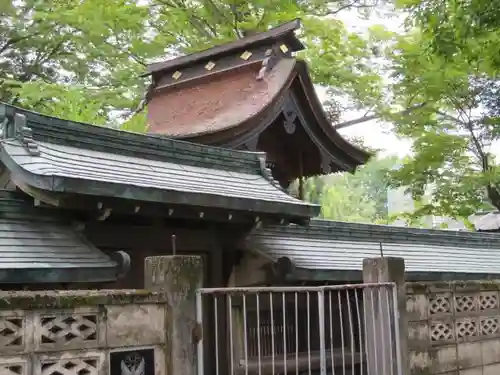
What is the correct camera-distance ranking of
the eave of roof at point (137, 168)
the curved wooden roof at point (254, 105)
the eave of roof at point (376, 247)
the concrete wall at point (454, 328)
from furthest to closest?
the curved wooden roof at point (254, 105)
the eave of roof at point (376, 247)
the concrete wall at point (454, 328)
the eave of roof at point (137, 168)

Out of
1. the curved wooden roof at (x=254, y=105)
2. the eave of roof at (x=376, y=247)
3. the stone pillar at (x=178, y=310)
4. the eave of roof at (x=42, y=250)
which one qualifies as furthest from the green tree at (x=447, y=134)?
the stone pillar at (x=178, y=310)

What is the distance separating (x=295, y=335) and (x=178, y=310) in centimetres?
486

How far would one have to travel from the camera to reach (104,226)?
824 cm

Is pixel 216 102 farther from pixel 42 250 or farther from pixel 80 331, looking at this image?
pixel 80 331

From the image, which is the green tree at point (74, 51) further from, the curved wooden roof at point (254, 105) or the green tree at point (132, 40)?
the curved wooden roof at point (254, 105)

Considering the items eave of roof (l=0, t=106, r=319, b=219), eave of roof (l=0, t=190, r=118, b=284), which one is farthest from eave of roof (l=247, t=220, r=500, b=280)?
eave of roof (l=0, t=190, r=118, b=284)

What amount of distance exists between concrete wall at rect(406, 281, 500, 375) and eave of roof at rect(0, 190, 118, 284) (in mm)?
3782

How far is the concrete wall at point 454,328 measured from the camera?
7773mm

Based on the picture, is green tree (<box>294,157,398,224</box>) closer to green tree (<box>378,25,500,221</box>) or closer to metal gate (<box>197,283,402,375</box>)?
green tree (<box>378,25,500,221</box>)

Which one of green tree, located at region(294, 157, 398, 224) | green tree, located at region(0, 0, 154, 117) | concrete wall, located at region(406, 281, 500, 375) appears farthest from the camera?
green tree, located at region(294, 157, 398, 224)

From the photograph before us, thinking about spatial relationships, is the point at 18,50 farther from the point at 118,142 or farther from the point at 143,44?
the point at 118,142

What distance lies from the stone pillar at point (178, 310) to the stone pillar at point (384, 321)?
2.79 meters

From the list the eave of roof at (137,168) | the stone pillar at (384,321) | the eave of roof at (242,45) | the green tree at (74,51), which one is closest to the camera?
the eave of roof at (137,168)

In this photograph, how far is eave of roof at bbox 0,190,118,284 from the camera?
667 centimetres
